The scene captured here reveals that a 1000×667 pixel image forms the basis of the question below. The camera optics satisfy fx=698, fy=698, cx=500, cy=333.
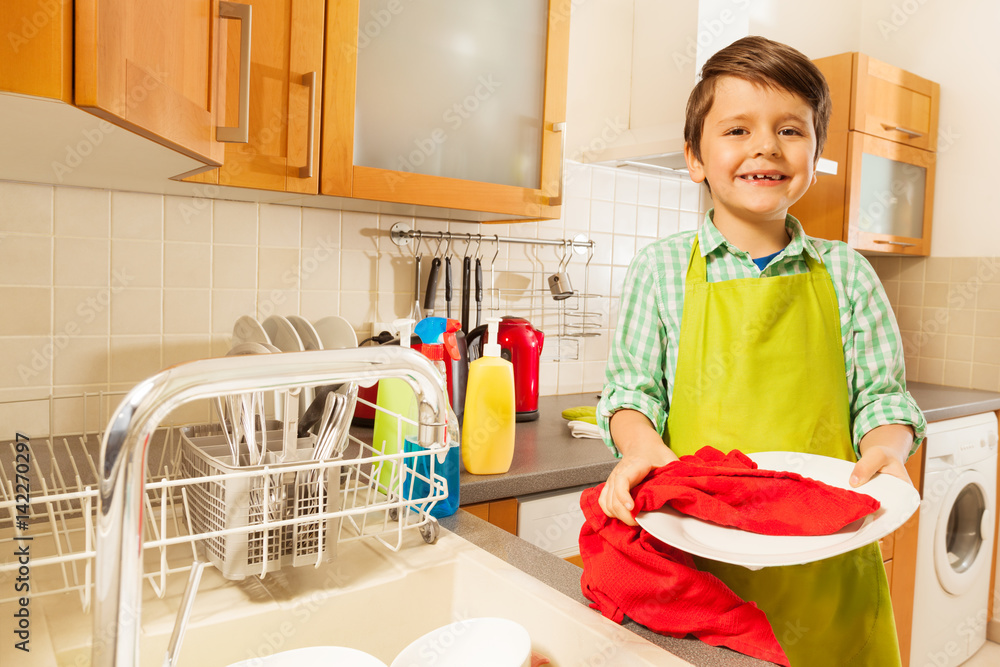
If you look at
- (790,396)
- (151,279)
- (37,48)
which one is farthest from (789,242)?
(151,279)

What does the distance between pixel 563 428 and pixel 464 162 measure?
2.15 feet

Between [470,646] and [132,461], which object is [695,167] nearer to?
[470,646]

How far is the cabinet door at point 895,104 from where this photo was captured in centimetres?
232

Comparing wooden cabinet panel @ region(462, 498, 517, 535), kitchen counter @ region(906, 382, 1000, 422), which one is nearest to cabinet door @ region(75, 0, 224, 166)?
wooden cabinet panel @ region(462, 498, 517, 535)

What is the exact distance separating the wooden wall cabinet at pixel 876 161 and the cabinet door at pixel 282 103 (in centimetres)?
180

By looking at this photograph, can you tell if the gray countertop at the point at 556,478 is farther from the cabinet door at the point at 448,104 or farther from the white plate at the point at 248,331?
the cabinet door at the point at 448,104

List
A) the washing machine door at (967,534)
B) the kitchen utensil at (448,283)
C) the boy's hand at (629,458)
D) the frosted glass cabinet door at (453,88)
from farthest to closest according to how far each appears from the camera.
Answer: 1. the washing machine door at (967,534)
2. the kitchen utensil at (448,283)
3. the frosted glass cabinet door at (453,88)
4. the boy's hand at (629,458)

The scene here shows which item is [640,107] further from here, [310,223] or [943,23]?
[943,23]

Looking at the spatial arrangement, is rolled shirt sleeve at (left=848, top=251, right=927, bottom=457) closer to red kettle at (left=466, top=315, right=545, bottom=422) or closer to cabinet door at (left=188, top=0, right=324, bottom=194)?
red kettle at (left=466, top=315, right=545, bottom=422)

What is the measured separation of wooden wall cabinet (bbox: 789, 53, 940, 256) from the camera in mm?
2324

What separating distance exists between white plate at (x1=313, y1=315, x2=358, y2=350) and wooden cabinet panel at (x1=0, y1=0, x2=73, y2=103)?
2.39 ft

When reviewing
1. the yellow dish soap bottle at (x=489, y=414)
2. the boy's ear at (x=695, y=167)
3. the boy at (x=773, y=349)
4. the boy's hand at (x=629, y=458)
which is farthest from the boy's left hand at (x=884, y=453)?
the yellow dish soap bottle at (x=489, y=414)

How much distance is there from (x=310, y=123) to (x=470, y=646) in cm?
97

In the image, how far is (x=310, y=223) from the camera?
1599mm
